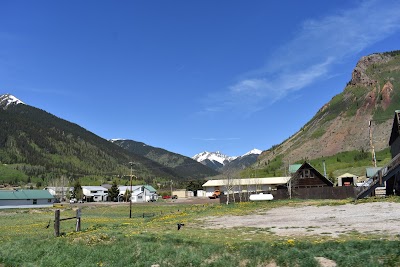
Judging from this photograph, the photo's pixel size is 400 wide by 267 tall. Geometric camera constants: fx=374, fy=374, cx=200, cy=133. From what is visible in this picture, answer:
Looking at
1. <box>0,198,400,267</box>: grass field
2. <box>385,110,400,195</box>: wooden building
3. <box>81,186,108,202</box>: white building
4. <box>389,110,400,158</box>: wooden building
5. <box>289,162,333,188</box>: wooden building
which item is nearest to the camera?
<box>0,198,400,267</box>: grass field

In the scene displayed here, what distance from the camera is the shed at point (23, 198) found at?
132 meters

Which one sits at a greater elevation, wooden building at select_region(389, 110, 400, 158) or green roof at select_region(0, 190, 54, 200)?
wooden building at select_region(389, 110, 400, 158)

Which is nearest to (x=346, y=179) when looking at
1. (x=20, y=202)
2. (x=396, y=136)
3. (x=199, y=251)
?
(x=396, y=136)

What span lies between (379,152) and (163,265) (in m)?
166

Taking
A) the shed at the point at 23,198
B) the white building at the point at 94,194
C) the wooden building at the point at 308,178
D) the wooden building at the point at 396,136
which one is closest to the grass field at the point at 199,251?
the wooden building at the point at 396,136

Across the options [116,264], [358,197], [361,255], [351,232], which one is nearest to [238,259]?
[361,255]

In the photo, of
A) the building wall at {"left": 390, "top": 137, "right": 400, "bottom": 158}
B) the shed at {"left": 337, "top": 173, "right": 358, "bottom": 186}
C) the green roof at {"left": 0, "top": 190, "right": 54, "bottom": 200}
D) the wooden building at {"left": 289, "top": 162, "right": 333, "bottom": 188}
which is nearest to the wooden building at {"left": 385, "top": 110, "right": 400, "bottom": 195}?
the building wall at {"left": 390, "top": 137, "right": 400, "bottom": 158}

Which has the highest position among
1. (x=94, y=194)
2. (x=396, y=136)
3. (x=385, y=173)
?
(x=396, y=136)

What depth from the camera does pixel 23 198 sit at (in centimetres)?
13512

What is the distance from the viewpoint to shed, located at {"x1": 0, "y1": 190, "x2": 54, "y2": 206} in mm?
132500

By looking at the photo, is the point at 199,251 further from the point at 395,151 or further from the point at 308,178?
the point at 308,178

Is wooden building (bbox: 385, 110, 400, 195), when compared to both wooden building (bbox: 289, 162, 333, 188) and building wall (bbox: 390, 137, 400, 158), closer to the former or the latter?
building wall (bbox: 390, 137, 400, 158)

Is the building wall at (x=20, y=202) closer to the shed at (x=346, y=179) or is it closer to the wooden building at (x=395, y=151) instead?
the shed at (x=346, y=179)

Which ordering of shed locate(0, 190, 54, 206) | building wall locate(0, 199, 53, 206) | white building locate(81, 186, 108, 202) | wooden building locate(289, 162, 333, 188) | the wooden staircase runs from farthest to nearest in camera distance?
white building locate(81, 186, 108, 202) < shed locate(0, 190, 54, 206) < building wall locate(0, 199, 53, 206) < wooden building locate(289, 162, 333, 188) < the wooden staircase
